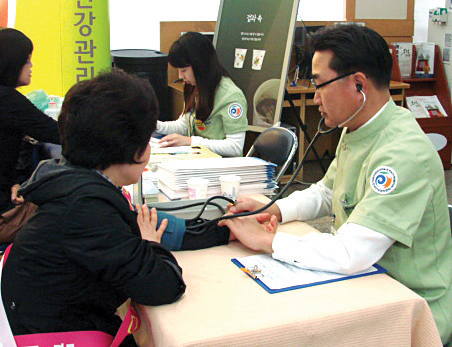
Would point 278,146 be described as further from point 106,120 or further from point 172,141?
point 172,141

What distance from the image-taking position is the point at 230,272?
117cm

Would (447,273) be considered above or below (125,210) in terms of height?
below

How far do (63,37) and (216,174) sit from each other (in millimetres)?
2276

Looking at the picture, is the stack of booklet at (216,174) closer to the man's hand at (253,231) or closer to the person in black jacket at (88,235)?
the man's hand at (253,231)

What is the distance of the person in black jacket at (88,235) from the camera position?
0.99 m

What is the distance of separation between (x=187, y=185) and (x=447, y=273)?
73 centimetres

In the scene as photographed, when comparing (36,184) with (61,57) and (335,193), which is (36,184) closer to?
(335,193)

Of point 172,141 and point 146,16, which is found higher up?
point 146,16

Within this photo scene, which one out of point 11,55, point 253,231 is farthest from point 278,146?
point 11,55

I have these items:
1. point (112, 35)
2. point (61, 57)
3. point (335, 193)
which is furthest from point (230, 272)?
point (112, 35)

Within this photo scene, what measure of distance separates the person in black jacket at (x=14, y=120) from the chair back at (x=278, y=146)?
1007 mm

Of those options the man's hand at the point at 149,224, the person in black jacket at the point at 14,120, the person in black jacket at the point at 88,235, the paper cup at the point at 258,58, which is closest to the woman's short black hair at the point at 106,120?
the person in black jacket at the point at 88,235

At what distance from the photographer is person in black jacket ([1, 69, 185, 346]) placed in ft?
3.24

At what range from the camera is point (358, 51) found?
1.32 meters
